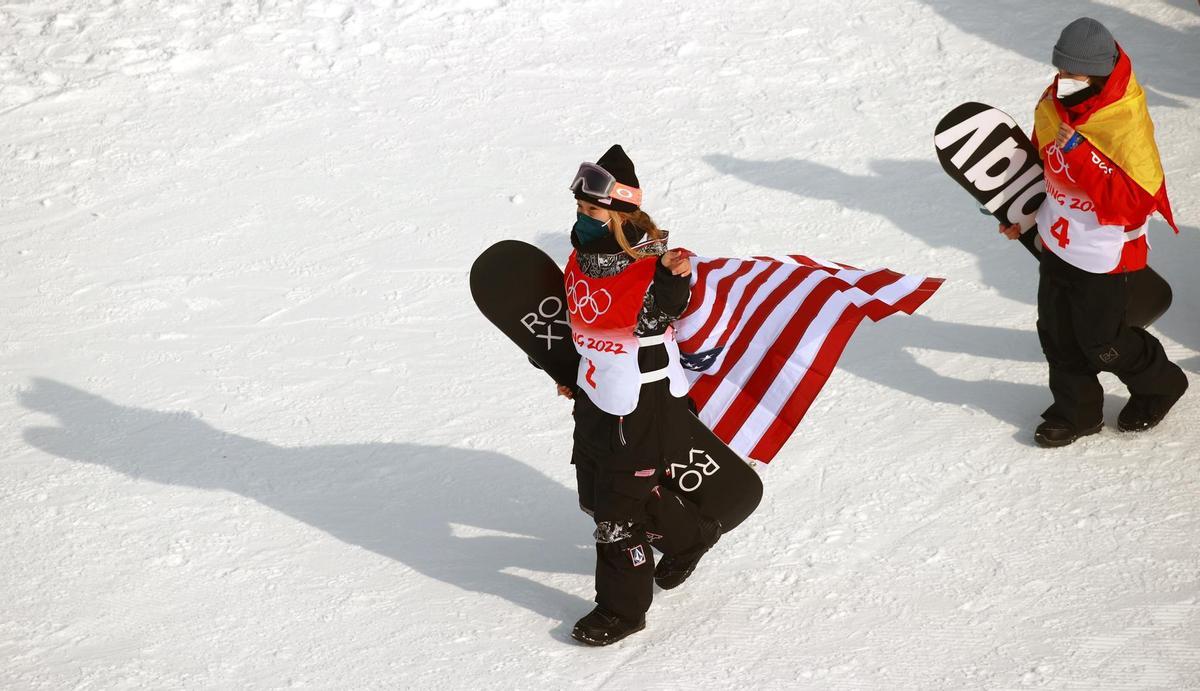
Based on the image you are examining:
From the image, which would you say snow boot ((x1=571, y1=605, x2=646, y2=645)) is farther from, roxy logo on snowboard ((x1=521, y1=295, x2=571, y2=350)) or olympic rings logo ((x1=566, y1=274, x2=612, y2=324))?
olympic rings logo ((x1=566, y1=274, x2=612, y2=324))

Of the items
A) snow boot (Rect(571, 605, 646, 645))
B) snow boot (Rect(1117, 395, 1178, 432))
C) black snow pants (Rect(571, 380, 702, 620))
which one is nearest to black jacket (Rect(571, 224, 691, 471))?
black snow pants (Rect(571, 380, 702, 620))

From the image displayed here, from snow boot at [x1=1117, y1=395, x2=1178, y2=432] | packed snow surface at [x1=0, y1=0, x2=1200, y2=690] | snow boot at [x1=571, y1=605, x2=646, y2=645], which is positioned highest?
snow boot at [x1=1117, y1=395, x2=1178, y2=432]

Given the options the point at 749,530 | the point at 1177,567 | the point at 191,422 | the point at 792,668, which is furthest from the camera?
the point at 191,422

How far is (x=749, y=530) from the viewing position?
5172mm

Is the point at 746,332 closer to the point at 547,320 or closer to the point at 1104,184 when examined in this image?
the point at 547,320

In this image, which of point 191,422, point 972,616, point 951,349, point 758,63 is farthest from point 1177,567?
point 758,63

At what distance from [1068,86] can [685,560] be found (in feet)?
7.80

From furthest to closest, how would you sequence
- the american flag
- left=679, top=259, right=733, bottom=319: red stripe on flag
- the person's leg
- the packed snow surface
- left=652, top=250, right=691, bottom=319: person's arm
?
the person's leg < the packed snow surface < the american flag < left=679, top=259, right=733, bottom=319: red stripe on flag < left=652, top=250, right=691, bottom=319: person's arm

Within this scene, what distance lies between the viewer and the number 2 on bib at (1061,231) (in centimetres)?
517

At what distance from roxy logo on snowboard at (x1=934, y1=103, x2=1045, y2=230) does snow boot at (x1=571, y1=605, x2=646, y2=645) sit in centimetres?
238

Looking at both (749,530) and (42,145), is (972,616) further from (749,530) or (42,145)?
(42,145)

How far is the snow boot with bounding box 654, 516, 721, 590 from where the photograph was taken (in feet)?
15.1

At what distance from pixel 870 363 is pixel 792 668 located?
233 centimetres

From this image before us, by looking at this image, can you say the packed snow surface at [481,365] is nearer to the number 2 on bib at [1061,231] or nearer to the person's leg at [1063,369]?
the person's leg at [1063,369]
